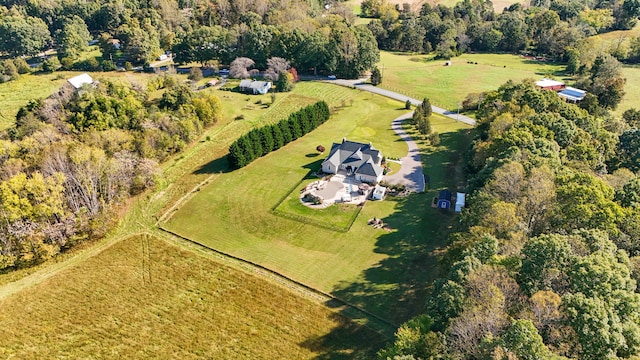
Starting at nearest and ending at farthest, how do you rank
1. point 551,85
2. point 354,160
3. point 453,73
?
point 354,160 < point 551,85 < point 453,73

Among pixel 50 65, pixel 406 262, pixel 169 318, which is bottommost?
pixel 169 318

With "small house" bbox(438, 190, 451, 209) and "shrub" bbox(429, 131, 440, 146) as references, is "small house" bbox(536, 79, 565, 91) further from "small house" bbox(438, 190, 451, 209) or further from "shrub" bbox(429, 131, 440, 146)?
"small house" bbox(438, 190, 451, 209)

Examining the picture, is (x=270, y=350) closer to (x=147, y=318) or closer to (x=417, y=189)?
(x=147, y=318)

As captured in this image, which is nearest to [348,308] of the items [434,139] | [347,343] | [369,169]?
[347,343]

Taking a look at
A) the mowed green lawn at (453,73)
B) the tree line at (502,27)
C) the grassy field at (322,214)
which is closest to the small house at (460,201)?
the grassy field at (322,214)

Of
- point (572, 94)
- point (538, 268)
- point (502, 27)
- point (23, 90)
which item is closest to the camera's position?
point (538, 268)

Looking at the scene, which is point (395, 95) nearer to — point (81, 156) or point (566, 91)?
point (566, 91)
